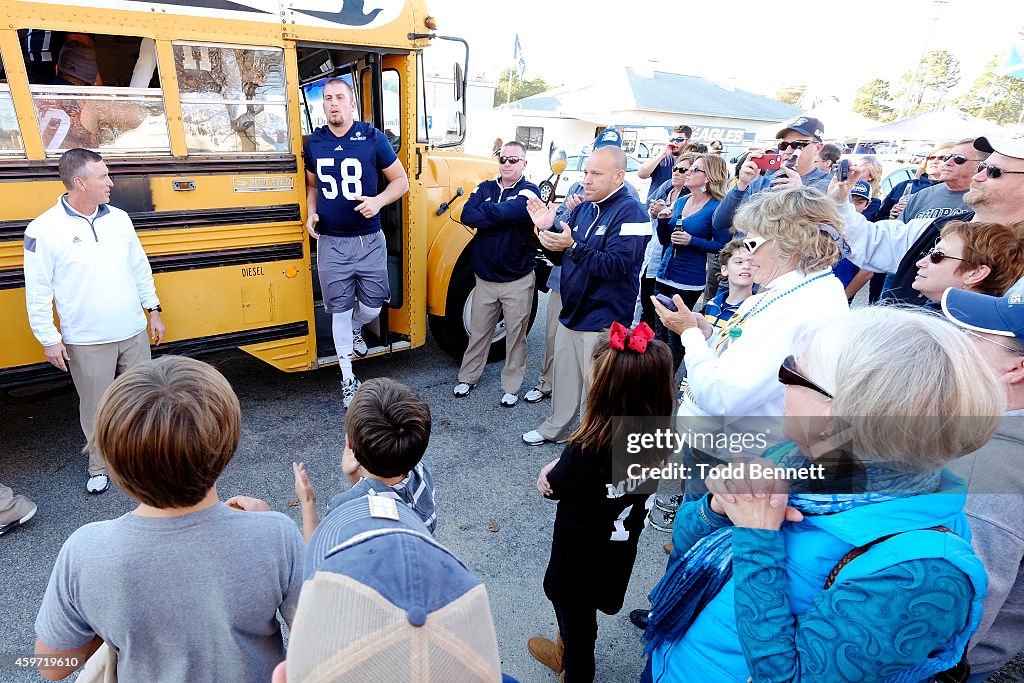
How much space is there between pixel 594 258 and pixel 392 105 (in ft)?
6.91

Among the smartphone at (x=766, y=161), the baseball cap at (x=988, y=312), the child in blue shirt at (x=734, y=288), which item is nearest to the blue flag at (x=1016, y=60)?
the smartphone at (x=766, y=161)

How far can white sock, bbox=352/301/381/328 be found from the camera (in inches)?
160

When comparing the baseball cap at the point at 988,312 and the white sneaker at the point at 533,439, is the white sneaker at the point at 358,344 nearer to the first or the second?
the white sneaker at the point at 533,439

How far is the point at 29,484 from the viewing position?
10.2 ft

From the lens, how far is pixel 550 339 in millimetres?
4289

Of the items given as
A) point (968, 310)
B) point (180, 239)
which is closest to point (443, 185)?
point (180, 239)

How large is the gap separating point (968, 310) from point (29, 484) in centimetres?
434

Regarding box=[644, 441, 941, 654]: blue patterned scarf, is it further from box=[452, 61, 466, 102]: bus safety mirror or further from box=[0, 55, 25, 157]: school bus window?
box=[452, 61, 466, 102]: bus safety mirror

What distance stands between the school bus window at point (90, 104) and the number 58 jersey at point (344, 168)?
844 millimetres

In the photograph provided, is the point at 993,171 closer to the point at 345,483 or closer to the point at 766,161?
the point at 766,161

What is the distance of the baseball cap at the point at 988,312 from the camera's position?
1444 mm

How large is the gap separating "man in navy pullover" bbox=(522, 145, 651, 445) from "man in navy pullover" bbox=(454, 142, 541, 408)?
0.59 m

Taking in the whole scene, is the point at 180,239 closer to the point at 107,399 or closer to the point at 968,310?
the point at 107,399

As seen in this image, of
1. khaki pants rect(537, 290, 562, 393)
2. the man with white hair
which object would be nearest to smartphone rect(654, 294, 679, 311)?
the man with white hair
